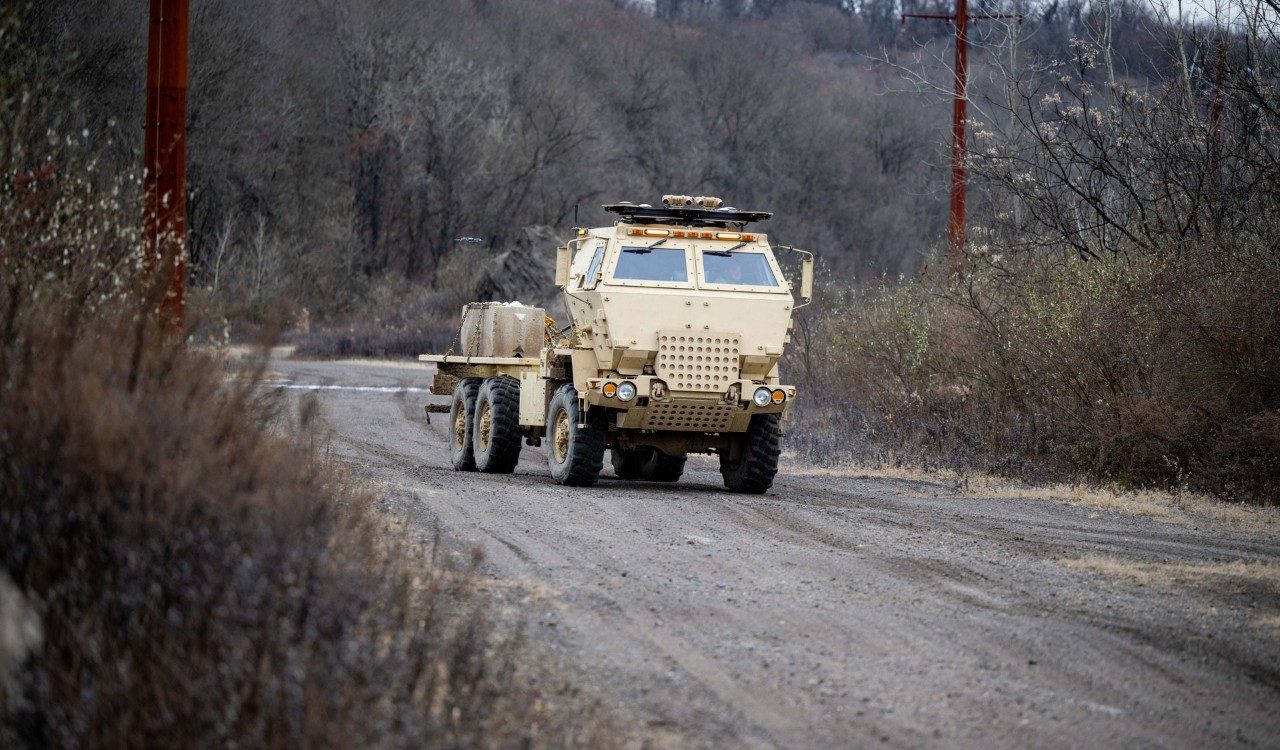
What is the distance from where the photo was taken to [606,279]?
14031 millimetres

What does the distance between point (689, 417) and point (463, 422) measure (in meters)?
3.75

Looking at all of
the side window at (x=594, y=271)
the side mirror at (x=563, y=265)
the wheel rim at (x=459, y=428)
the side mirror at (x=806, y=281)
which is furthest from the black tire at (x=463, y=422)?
the side mirror at (x=806, y=281)

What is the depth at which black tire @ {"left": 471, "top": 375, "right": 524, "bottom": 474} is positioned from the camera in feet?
50.9

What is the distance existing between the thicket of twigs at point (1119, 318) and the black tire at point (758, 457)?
3102 millimetres

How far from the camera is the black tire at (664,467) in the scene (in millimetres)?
16312

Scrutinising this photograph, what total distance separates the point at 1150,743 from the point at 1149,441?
30.2ft

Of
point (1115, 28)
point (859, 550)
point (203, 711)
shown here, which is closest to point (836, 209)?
point (1115, 28)

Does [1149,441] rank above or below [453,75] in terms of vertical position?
below

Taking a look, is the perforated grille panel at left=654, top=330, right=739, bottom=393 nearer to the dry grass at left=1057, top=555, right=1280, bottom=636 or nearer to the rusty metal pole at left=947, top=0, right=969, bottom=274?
the dry grass at left=1057, top=555, right=1280, bottom=636

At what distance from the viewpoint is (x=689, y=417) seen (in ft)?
45.6

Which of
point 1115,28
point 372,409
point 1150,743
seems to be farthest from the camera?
point 1115,28

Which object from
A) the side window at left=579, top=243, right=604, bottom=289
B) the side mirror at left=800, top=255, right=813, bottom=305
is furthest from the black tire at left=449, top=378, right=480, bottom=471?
the side mirror at left=800, top=255, right=813, bottom=305

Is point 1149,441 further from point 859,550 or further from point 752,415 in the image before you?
point 859,550

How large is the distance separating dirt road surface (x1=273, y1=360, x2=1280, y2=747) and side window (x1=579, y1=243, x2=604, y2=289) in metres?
2.06
